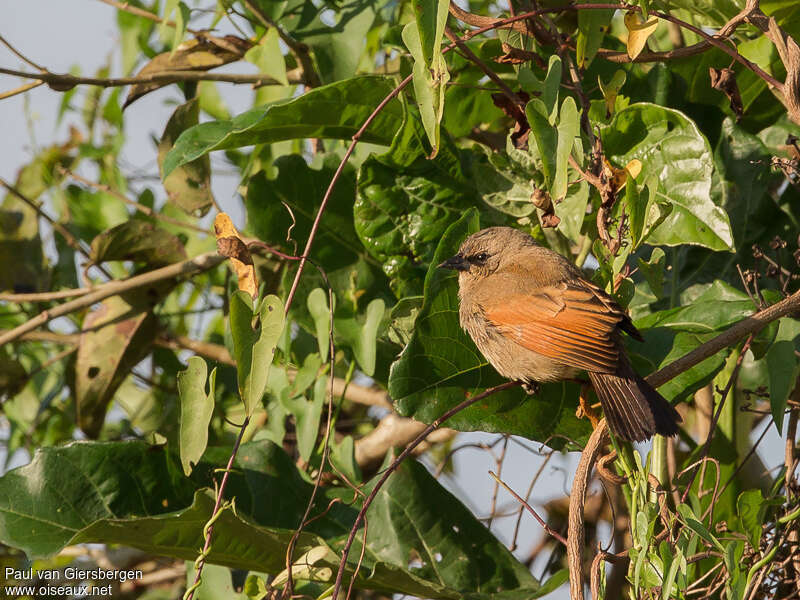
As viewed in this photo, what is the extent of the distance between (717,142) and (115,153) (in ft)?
10.1

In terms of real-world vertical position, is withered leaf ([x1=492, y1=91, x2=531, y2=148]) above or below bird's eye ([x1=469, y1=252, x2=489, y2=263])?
above

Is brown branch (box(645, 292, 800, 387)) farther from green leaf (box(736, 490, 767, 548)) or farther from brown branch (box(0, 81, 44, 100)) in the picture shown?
brown branch (box(0, 81, 44, 100))

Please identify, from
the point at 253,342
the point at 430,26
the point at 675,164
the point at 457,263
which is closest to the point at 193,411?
the point at 253,342

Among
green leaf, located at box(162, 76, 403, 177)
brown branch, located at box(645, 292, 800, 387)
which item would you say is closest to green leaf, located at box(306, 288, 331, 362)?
green leaf, located at box(162, 76, 403, 177)

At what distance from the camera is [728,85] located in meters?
3.04

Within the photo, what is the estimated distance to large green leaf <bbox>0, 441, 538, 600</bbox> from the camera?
2896 mm

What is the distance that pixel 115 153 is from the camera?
15.9ft

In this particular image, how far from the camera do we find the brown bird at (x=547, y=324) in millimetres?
2732

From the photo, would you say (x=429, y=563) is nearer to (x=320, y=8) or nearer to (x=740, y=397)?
(x=740, y=397)

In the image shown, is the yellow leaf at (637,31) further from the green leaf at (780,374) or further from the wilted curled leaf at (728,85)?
the green leaf at (780,374)

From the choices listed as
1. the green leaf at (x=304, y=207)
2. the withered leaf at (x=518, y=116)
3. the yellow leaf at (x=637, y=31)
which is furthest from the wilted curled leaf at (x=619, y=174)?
the green leaf at (x=304, y=207)

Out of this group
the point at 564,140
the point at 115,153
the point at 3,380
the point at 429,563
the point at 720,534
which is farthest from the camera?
the point at 115,153

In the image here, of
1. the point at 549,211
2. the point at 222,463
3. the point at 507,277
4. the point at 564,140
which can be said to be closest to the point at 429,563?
the point at 222,463

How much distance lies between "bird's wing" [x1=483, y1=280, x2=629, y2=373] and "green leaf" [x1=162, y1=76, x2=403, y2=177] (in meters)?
0.79
